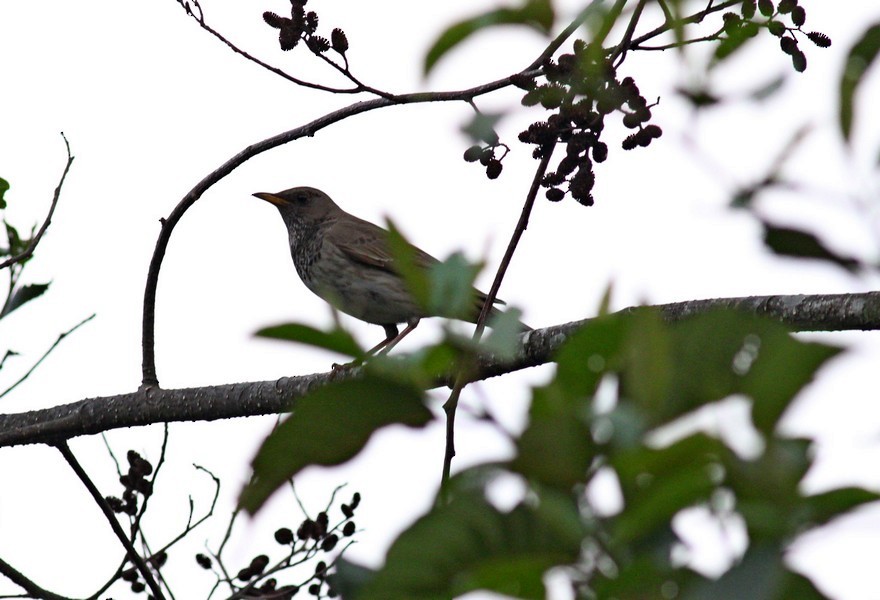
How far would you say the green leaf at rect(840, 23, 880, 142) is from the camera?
134 centimetres

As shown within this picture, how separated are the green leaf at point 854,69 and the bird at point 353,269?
6354 mm

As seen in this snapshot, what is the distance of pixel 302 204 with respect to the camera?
9.87 m

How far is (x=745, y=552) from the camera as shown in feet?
3.50

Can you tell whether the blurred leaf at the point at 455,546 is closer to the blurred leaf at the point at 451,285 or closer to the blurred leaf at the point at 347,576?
the blurred leaf at the point at 451,285

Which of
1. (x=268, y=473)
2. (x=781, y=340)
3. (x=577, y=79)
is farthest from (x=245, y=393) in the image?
(x=781, y=340)

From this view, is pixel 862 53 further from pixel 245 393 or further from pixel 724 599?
pixel 245 393

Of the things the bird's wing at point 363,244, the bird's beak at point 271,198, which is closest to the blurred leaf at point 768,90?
the bird's wing at point 363,244

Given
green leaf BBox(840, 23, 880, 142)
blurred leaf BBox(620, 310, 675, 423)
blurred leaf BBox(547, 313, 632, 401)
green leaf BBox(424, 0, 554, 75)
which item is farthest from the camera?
green leaf BBox(424, 0, 554, 75)

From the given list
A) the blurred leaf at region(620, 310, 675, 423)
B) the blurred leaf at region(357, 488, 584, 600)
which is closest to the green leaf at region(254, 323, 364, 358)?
the blurred leaf at region(357, 488, 584, 600)

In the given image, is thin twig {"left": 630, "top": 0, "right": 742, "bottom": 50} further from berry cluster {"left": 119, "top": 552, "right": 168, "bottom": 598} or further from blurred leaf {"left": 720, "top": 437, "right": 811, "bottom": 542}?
berry cluster {"left": 119, "top": 552, "right": 168, "bottom": 598}

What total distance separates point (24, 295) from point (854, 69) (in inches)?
181

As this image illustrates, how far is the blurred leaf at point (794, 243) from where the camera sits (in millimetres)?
1414

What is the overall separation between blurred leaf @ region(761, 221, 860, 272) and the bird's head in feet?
27.1

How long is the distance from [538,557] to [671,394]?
8.6 inches
